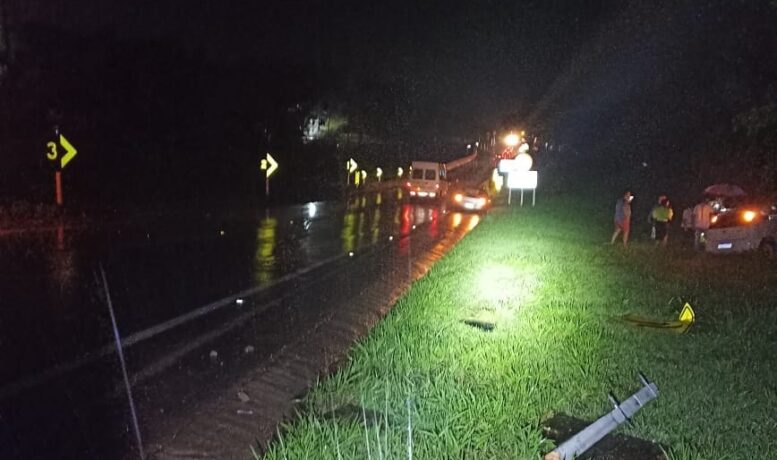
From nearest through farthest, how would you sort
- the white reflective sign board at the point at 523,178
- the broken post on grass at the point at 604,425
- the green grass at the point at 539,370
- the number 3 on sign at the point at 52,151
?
1. the broken post on grass at the point at 604,425
2. the green grass at the point at 539,370
3. the number 3 on sign at the point at 52,151
4. the white reflective sign board at the point at 523,178

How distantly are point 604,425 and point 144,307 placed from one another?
6.67 m

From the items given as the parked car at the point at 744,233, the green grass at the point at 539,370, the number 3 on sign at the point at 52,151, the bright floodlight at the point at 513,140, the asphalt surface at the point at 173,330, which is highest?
→ the bright floodlight at the point at 513,140

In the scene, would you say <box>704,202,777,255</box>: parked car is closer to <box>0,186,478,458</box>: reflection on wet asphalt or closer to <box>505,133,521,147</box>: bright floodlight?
<box>0,186,478,458</box>: reflection on wet asphalt

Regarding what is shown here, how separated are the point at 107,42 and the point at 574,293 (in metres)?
27.5

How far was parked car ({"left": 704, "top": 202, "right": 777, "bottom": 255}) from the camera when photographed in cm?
1617

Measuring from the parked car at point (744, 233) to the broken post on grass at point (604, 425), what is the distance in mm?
12168

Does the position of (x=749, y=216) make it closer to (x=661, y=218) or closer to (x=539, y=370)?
(x=661, y=218)

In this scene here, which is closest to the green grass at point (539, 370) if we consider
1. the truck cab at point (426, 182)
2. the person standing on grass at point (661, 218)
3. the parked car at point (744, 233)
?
the parked car at point (744, 233)

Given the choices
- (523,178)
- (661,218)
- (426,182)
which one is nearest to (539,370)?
(661,218)

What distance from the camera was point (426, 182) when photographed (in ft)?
128

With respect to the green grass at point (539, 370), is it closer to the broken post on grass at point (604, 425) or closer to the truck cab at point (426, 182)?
the broken post on grass at point (604, 425)

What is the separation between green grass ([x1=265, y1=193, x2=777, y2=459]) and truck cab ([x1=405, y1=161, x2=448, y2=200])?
89.7 feet

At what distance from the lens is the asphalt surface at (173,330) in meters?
5.32

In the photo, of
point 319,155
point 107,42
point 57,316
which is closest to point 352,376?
point 57,316
